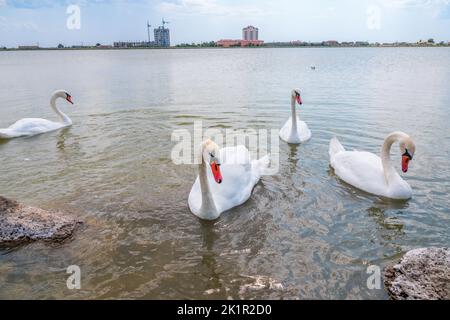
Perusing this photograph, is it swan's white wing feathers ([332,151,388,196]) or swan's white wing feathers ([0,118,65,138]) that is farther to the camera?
swan's white wing feathers ([0,118,65,138])

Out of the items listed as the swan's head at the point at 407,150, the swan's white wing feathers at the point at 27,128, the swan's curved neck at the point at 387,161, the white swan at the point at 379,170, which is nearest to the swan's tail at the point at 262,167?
the white swan at the point at 379,170

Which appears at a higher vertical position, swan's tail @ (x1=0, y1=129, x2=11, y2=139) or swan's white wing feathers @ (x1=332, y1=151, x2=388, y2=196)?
swan's tail @ (x1=0, y1=129, x2=11, y2=139)

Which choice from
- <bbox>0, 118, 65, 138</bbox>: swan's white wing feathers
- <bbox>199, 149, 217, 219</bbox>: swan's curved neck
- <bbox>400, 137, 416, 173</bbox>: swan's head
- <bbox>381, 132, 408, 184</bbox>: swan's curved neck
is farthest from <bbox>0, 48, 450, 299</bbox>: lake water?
<bbox>400, 137, 416, 173</bbox>: swan's head

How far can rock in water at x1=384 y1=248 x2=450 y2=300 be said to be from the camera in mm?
4211

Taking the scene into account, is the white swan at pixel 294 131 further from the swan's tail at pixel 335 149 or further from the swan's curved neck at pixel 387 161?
the swan's curved neck at pixel 387 161

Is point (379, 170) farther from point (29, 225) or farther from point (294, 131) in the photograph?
point (29, 225)

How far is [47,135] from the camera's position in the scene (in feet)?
40.4

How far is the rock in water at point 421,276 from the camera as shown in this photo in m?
4.21

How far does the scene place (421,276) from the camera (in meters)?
4.44

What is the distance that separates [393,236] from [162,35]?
207240mm

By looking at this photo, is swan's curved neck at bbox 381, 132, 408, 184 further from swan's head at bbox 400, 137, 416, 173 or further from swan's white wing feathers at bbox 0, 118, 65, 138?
swan's white wing feathers at bbox 0, 118, 65, 138

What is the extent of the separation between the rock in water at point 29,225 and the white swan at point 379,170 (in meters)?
5.43

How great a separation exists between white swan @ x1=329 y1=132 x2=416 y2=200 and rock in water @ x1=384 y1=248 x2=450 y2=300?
2156 millimetres

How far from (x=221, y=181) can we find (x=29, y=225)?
3.09 meters
